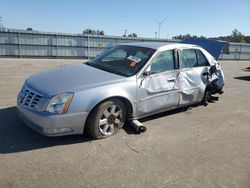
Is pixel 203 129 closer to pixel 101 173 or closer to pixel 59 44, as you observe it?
pixel 101 173

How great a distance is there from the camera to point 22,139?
3654 mm

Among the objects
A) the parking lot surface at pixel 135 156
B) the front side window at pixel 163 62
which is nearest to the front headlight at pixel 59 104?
the parking lot surface at pixel 135 156

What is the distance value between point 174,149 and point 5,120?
3.16 meters

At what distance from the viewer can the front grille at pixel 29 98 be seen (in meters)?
3.43

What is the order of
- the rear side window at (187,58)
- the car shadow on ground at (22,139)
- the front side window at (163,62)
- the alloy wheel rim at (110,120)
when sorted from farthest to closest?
the rear side window at (187,58) < the front side window at (163,62) < the alloy wheel rim at (110,120) < the car shadow on ground at (22,139)

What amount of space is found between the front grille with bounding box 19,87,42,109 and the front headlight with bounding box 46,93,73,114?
0.22 meters

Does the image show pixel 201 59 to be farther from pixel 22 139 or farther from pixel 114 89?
pixel 22 139

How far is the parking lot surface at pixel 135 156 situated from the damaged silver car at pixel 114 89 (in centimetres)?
29

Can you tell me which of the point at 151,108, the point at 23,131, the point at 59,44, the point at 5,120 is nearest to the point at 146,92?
the point at 151,108

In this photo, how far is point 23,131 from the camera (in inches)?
155

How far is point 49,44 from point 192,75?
1651cm

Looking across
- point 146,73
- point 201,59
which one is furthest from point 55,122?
point 201,59

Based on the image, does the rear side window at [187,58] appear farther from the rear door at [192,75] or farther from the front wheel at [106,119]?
the front wheel at [106,119]

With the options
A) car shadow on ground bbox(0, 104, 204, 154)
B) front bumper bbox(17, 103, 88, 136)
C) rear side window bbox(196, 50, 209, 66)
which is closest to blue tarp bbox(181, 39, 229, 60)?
rear side window bbox(196, 50, 209, 66)
